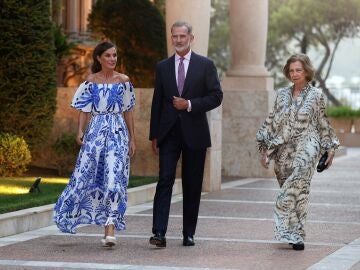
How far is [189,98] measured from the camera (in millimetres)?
11367

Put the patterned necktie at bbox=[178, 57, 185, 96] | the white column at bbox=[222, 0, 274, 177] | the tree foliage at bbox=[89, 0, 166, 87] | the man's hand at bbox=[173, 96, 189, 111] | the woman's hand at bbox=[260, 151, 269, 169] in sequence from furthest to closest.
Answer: the tree foliage at bbox=[89, 0, 166, 87] → the white column at bbox=[222, 0, 274, 177] → the patterned necktie at bbox=[178, 57, 185, 96] → the woman's hand at bbox=[260, 151, 269, 169] → the man's hand at bbox=[173, 96, 189, 111]

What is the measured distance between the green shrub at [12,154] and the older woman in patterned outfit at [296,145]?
6.16 metres

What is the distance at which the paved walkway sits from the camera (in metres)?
10.2

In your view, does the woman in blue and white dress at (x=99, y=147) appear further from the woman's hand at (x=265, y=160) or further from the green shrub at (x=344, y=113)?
the green shrub at (x=344, y=113)

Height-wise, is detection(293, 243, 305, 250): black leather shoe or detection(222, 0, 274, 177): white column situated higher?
detection(222, 0, 274, 177): white column

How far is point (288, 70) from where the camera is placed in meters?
11.4

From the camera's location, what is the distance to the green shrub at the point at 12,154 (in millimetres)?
16812

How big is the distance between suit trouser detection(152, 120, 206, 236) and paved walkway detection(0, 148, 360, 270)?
0.85 ft

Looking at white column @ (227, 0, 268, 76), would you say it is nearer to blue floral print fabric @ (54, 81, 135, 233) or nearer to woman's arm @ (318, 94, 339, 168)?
blue floral print fabric @ (54, 81, 135, 233)

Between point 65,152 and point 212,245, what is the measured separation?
272 inches

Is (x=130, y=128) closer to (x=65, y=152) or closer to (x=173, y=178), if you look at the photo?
(x=173, y=178)

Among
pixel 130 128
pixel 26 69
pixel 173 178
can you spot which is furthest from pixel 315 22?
pixel 173 178

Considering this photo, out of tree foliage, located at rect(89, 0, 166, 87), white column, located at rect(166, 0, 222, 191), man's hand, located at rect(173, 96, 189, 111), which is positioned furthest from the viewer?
tree foliage, located at rect(89, 0, 166, 87)

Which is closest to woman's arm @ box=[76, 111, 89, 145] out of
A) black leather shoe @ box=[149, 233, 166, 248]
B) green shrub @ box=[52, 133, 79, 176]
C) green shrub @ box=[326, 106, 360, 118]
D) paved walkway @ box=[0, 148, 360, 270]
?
paved walkway @ box=[0, 148, 360, 270]
